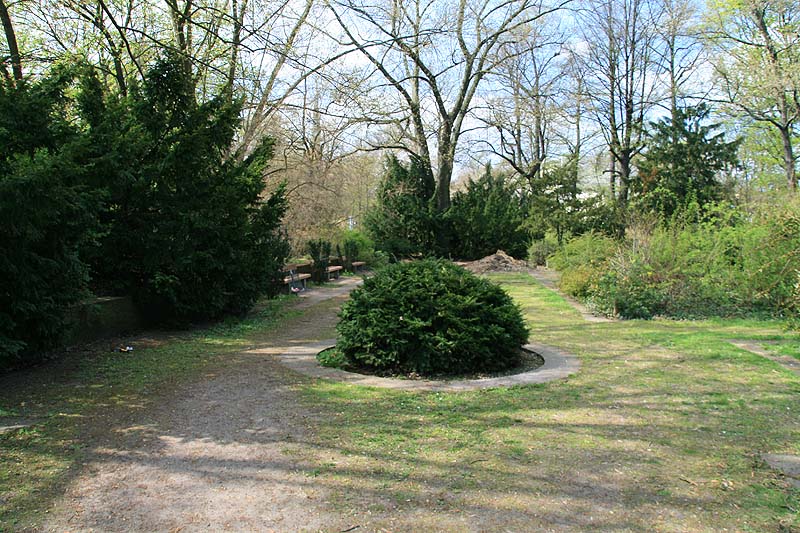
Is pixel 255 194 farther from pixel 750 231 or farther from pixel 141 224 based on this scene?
pixel 750 231

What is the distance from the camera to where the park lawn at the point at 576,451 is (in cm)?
307

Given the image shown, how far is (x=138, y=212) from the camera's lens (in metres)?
8.60

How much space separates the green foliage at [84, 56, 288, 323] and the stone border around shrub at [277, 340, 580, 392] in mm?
2506

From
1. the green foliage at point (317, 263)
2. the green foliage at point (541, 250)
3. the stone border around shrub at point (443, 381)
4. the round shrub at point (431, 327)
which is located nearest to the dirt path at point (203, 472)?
the stone border around shrub at point (443, 381)

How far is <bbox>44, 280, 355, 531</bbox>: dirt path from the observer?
9.82 feet

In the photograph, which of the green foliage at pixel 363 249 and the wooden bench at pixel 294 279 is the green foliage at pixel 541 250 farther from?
the wooden bench at pixel 294 279

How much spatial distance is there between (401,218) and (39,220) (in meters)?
21.5

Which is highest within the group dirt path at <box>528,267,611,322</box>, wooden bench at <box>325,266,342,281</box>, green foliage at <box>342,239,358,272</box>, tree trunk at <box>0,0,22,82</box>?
tree trunk at <box>0,0,22,82</box>

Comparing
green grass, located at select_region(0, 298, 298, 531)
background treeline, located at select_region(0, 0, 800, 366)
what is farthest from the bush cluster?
green grass, located at select_region(0, 298, 298, 531)

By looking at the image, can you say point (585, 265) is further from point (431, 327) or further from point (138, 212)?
point (138, 212)

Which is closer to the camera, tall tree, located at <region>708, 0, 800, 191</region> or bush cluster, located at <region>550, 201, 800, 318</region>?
bush cluster, located at <region>550, 201, 800, 318</region>

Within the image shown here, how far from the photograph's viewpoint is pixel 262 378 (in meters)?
6.09

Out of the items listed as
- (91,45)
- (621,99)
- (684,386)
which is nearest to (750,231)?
(684,386)

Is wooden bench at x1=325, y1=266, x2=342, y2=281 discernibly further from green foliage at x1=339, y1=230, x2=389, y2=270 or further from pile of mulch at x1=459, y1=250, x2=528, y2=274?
pile of mulch at x1=459, y1=250, x2=528, y2=274
